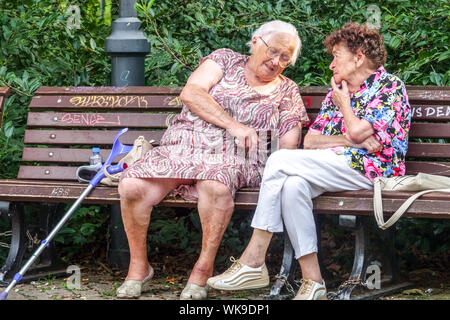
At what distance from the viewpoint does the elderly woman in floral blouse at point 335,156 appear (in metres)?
4.32

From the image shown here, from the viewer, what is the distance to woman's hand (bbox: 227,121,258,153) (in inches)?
188

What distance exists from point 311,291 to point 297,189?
0.51 m

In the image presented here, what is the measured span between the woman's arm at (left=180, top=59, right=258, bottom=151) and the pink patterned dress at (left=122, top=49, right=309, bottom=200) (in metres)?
0.05

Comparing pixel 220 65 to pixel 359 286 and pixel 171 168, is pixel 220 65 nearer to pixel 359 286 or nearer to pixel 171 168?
pixel 171 168

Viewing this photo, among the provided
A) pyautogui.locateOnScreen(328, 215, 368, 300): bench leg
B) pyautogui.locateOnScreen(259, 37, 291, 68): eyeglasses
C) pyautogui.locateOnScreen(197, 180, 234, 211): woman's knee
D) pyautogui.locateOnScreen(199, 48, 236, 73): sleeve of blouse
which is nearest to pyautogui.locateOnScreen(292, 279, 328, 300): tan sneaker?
pyautogui.locateOnScreen(328, 215, 368, 300): bench leg

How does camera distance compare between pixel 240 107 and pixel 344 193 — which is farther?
pixel 240 107

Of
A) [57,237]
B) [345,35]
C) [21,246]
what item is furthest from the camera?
[57,237]

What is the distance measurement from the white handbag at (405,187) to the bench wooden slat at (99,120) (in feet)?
4.89

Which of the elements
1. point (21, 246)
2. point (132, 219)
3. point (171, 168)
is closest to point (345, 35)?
point (171, 168)

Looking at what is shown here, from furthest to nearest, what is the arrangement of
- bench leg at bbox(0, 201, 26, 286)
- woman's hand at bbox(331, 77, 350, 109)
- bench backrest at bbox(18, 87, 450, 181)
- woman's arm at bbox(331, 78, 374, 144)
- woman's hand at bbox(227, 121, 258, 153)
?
1. bench backrest at bbox(18, 87, 450, 181)
2. bench leg at bbox(0, 201, 26, 286)
3. woman's hand at bbox(227, 121, 258, 153)
4. woman's hand at bbox(331, 77, 350, 109)
5. woman's arm at bbox(331, 78, 374, 144)

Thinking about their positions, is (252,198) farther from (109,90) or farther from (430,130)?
(109,90)

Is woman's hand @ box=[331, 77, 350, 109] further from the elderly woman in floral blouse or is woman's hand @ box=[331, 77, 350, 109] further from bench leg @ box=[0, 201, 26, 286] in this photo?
bench leg @ box=[0, 201, 26, 286]

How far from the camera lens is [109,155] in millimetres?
5191

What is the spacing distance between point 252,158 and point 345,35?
85 cm
